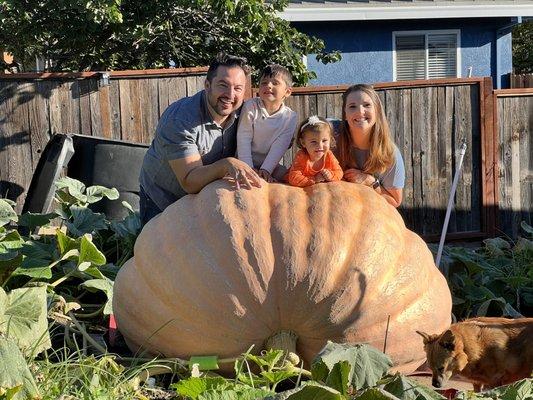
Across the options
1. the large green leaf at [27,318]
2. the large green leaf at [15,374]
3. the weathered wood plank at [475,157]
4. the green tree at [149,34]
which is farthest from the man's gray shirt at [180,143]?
→ the weathered wood plank at [475,157]

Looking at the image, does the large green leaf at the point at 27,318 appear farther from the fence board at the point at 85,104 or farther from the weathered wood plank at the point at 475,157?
the weathered wood plank at the point at 475,157

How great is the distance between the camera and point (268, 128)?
4.92 metres

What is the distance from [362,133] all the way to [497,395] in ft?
6.36

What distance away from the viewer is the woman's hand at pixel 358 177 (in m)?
4.61

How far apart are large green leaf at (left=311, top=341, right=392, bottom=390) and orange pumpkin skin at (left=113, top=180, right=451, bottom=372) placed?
43cm

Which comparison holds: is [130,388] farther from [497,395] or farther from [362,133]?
[362,133]

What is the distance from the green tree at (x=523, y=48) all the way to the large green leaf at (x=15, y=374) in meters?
22.2

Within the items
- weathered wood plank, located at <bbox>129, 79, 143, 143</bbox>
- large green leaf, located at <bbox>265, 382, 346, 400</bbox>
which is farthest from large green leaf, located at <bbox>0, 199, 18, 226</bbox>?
weathered wood plank, located at <bbox>129, 79, 143, 143</bbox>

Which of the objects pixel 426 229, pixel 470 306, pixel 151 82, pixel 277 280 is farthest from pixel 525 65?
pixel 277 280

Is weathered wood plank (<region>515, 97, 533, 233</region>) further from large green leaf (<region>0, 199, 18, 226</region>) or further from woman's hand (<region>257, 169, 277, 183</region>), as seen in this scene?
large green leaf (<region>0, 199, 18, 226</region>)

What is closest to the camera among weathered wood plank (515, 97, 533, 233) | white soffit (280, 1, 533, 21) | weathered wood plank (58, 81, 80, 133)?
weathered wood plank (58, 81, 80, 133)

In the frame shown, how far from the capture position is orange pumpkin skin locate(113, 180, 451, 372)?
369cm

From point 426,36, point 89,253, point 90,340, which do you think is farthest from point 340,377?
point 426,36

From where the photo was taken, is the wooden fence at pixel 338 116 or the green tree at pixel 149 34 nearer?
the wooden fence at pixel 338 116
